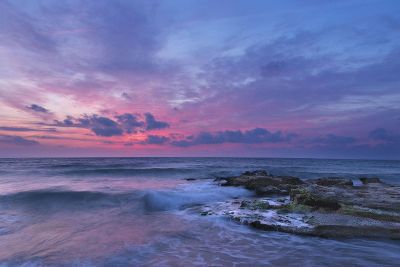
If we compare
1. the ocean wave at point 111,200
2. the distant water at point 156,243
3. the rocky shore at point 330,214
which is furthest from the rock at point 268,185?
the distant water at point 156,243

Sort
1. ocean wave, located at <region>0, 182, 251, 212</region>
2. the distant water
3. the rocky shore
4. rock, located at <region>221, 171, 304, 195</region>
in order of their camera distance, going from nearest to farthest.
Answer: the distant water
the rocky shore
ocean wave, located at <region>0, 182, 251, 212</region>
rock, located at <region>221, 171, 304, 195</region>

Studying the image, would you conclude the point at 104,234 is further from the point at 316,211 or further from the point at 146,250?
the point at 316,211

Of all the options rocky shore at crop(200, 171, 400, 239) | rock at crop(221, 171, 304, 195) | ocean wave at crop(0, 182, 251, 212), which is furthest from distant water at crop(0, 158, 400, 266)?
rock at crop(221, 171, 304, 195)

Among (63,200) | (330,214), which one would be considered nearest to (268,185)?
(330,214)

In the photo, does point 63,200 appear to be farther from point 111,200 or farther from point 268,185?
point 268,185

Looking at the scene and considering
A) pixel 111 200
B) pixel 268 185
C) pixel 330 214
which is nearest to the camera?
pixel 330 214

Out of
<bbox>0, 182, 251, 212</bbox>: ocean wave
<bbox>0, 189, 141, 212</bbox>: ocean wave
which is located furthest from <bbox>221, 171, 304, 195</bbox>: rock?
<bbox>0, 189, 141, 212</bbox>: ocean wave

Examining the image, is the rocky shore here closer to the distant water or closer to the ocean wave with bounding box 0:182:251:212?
the distant water

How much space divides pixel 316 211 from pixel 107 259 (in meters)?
9.18

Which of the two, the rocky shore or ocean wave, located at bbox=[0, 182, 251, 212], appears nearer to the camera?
the rocky shore

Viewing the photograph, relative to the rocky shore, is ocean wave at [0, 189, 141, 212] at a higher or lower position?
lower

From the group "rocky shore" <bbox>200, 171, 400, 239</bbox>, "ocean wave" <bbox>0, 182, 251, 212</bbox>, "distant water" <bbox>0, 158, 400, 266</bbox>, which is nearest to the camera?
"distant water" <bbox>0, 158, 400, 266</bbox>

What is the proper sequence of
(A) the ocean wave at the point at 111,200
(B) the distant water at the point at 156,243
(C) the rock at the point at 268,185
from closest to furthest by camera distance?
(B) the distant water at the point at 156,243, (A) the ocean wave at the point at 111,200, (C) the rock at the point at 268,185

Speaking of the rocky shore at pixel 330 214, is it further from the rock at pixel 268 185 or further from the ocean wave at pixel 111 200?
the rock at pixel 268 185
